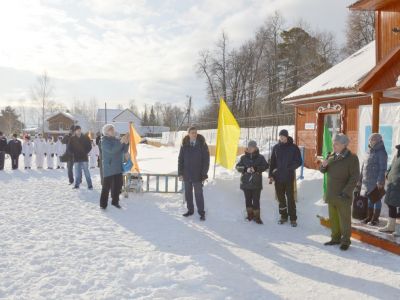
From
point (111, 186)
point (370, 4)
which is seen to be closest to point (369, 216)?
point (370, 4)

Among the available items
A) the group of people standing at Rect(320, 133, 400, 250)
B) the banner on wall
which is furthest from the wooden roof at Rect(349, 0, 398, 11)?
the group of people standing at Rect(320, 133, 400, 250)

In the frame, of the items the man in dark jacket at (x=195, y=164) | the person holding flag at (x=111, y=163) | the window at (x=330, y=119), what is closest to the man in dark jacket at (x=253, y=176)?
the man in dark jacket at (x=195, y=164)

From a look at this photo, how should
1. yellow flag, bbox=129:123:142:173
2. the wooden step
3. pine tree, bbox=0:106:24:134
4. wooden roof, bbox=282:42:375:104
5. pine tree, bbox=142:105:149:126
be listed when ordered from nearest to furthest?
the wooden step → yellow flag, bbox=129:123:142:173 → wooden roof, bbox=282:42:375:104 → pine tree, bbox=0:106:24:134 → pine tree, bbox=142:105:149:126

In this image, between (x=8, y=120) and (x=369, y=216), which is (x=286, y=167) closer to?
(x=369, y=216)

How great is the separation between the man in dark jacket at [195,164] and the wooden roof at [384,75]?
3630mm

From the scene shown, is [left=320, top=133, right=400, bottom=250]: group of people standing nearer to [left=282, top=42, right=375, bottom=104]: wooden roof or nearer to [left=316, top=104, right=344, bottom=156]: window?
[left=282, top=42, right=375, bottom=104]: wooden roof

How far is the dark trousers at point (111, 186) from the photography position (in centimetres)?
810

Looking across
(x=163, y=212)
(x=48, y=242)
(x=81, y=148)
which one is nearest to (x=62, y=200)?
(x=81, y=148)

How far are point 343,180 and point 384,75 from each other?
3.20 metres

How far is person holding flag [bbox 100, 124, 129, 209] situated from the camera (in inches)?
319

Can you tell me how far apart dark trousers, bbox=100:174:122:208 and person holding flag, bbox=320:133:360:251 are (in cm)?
457

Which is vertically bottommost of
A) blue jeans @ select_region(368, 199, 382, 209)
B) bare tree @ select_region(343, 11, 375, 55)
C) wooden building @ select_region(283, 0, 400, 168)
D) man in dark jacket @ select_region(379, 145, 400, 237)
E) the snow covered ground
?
the snow covered ground

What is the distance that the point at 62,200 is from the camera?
9.08m

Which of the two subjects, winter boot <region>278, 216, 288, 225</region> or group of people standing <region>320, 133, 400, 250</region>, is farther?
winter boot <region>278, 216, 288, 225</region>
